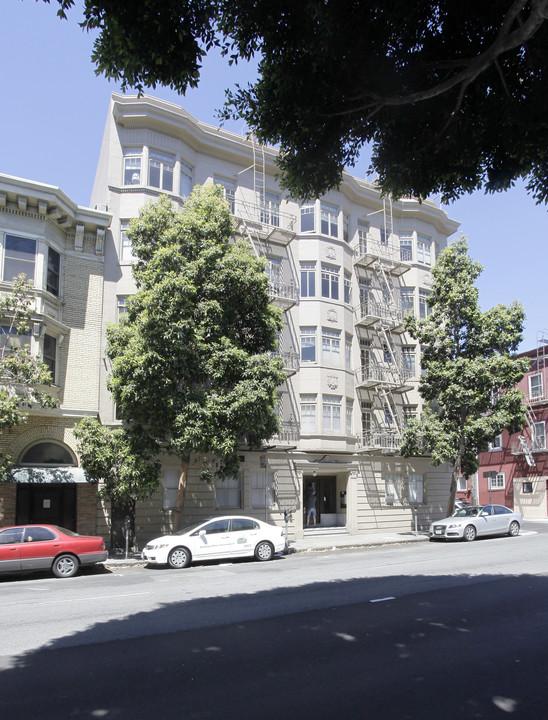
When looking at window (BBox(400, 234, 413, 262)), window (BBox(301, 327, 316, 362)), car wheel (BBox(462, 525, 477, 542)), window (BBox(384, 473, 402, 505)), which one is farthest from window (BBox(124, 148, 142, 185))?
car wheel (BBox(462, 525, 477, 542))

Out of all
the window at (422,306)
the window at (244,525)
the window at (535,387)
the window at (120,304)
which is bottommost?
the window at (244,525)

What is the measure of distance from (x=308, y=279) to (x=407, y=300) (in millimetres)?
6663

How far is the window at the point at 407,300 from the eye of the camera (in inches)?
1177

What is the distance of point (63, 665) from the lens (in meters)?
6.66

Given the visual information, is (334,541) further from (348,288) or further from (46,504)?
(348,288)

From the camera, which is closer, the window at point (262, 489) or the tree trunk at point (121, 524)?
the tree trunk at point (121, 524)

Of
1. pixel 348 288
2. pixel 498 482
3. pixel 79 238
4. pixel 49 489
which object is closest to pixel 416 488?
pixel 348 288

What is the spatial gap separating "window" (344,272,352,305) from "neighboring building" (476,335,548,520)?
15.9 meters

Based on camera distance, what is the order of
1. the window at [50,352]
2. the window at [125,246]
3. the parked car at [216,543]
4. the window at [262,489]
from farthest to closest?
the window at [262,489] < the window at [125,246] < the window at [50,352] < the parked car at [216,543]

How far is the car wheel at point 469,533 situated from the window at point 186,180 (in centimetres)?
1743

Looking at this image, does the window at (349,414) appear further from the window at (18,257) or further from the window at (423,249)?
the window at (18,257)

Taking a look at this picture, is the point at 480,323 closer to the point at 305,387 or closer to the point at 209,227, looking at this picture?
the point at 305,387

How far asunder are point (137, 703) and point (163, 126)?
22.3m

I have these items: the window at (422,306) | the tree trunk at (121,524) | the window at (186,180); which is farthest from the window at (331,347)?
the tree trunk at (121,524)
